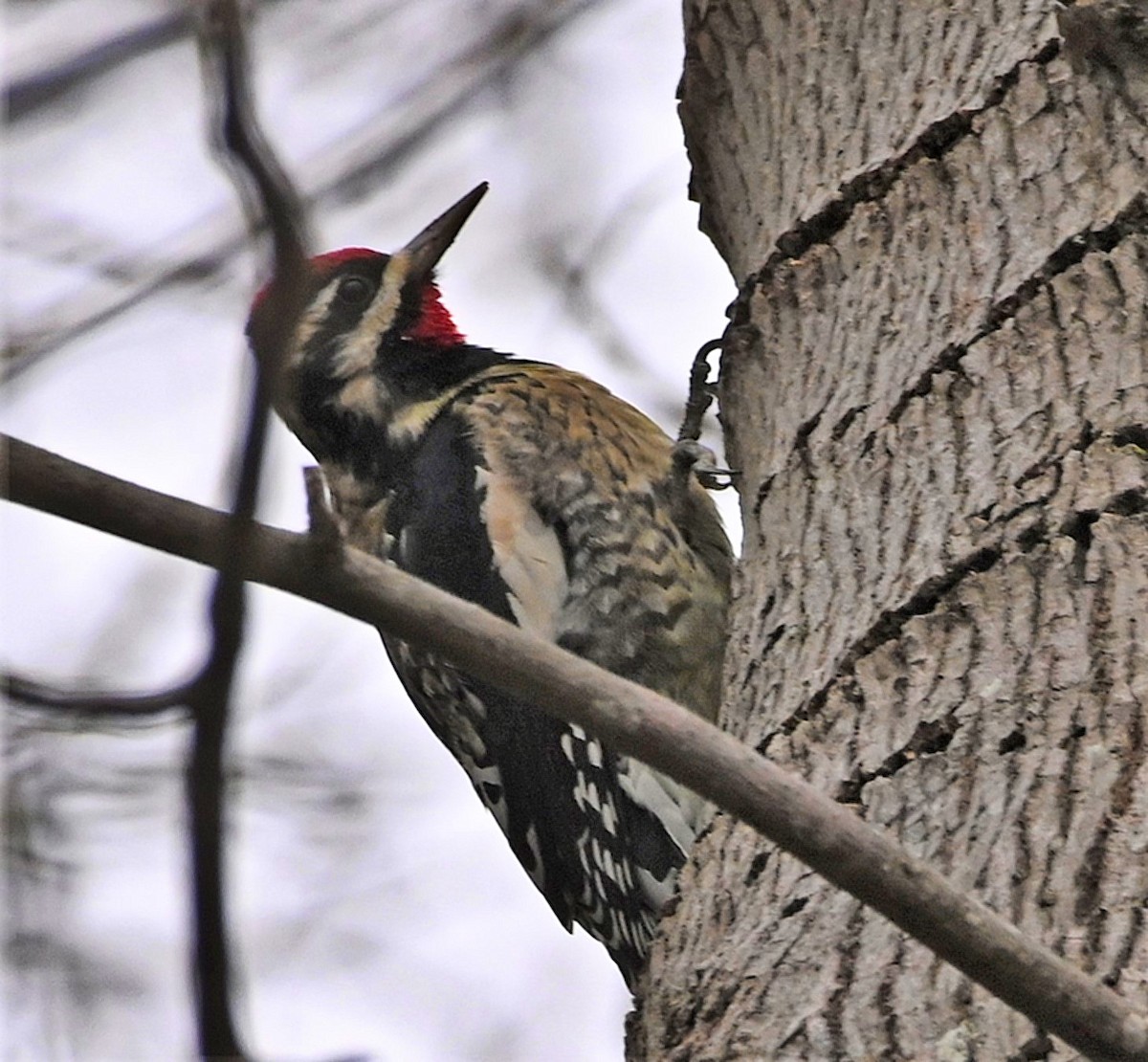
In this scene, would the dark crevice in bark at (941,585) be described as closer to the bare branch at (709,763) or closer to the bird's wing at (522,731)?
the bare branch at (709,763)

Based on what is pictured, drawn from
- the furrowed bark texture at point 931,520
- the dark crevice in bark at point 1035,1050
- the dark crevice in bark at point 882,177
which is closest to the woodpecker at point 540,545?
the furrowed bark texture at point 931,520

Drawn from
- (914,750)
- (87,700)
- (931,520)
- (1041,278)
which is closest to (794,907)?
(914,750)

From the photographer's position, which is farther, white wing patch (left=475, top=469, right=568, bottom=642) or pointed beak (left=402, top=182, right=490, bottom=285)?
pointed beak (left=402, top=182, right=490, bottom=285)

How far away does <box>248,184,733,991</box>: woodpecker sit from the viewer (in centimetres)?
327

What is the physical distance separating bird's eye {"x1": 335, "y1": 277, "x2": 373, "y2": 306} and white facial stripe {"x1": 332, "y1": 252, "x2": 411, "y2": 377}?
0.03m

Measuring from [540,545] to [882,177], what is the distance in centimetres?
115

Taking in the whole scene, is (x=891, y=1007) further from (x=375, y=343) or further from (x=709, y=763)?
(x=375, y=343)

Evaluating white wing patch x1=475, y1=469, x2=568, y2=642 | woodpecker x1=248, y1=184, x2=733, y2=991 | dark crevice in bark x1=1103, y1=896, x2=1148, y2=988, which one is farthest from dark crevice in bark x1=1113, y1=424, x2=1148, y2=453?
white wing patch x1=475, y1=469, x2=568, y2=642

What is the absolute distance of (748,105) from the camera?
3098 millimetres

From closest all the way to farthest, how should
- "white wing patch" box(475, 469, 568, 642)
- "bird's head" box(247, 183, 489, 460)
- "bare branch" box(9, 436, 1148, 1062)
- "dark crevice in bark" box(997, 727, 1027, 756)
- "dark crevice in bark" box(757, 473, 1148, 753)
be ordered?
"bare branch" box(9, 436, 1148, 1062) < "dark crevice in bark" box(997, 727, 1027, 756) < "dark crevice in bark" box(757, 473, 1148, 753) < "white wing patch" box(475, 469, 568, 642) < "bird's head" box(247, 183, 489, 460)

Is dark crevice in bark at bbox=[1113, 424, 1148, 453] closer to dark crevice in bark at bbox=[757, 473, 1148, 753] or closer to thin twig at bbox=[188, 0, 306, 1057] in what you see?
dark crevice in bark at bbox=[757, 473, 1148, 753]

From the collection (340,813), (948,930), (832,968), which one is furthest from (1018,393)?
(340,813)

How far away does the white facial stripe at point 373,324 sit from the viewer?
409 cm

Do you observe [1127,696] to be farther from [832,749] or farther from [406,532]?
[406,532]
